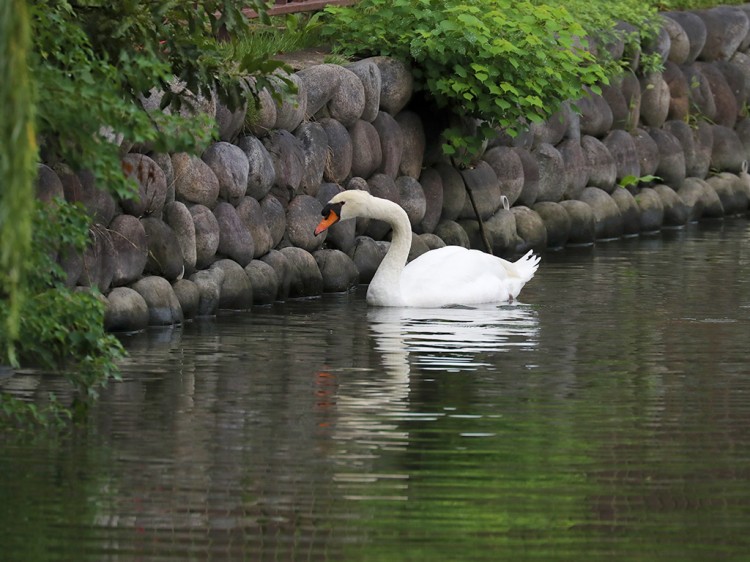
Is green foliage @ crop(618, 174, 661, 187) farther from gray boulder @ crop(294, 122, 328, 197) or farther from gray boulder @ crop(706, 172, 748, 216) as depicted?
gray boulder @ crop(294, 122, 328, 197)

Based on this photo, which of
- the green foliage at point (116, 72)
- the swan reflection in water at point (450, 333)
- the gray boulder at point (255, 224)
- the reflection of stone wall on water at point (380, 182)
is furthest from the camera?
the gray boulder at point (255, 224)

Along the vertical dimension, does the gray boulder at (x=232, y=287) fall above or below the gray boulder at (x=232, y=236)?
below

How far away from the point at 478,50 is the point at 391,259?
2.33m

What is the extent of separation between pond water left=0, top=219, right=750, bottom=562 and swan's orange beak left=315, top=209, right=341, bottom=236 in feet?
2.31

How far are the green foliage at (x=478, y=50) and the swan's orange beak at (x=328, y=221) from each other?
5.96ft

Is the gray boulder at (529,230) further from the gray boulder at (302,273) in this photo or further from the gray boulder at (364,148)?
the gray boulder at (302,273)

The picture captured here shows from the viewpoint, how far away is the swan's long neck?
13047mm

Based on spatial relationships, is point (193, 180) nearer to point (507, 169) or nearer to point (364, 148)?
point (364, 148)

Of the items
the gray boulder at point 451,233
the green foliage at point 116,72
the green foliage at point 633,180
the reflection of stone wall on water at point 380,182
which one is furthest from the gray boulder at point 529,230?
the green foliage at point 116,72

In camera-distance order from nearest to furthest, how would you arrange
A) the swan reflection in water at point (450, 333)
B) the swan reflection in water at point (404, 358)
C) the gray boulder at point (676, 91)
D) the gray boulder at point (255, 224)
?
the swan reflection in water at point (404, 358) → the swan reflection in water at point (450, 333) → the gray boulder at point (255, 224) → the gray boulder at point (676, 91)

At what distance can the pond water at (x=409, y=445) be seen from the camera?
649 cm

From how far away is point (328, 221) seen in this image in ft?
44.0

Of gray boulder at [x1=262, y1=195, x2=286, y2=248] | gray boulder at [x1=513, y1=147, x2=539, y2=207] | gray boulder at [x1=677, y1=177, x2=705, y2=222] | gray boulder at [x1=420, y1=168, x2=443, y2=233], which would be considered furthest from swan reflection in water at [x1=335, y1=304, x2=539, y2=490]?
gray boulder at [x1=677, y1=177, x2=705, y2=222]

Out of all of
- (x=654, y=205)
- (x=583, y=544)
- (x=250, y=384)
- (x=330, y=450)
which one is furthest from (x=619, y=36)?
(x=583, y=544)
